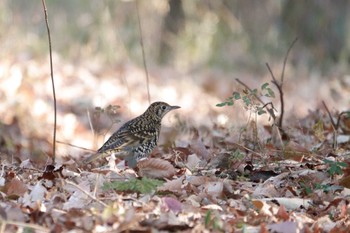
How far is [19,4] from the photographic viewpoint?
66.4 ft

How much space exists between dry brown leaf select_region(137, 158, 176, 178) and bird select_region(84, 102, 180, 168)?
81 cm

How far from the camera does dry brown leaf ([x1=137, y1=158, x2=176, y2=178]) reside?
5.82m

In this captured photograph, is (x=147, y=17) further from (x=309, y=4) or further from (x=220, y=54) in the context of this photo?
(x=309, y=4)

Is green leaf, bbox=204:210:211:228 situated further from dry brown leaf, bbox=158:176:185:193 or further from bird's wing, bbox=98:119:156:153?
bird's wing, bbox=98:119:156:153

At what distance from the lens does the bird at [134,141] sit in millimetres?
7148

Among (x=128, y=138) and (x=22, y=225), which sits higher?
(x=128, y=138)

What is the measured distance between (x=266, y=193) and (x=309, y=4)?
14106 millimetres

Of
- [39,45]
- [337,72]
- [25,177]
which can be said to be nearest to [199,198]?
[25,177]

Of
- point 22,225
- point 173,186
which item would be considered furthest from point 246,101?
point 22,225

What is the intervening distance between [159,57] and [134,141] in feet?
42.9

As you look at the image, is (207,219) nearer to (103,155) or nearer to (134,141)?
(103,155)

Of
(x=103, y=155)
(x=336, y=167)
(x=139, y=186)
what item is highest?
(x=103, y=155)

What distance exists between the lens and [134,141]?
7395mm

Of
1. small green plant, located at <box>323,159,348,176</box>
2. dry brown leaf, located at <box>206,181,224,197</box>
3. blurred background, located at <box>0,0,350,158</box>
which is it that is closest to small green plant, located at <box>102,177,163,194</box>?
dry brown leaf, located at <box>206,181,224,197</box>
